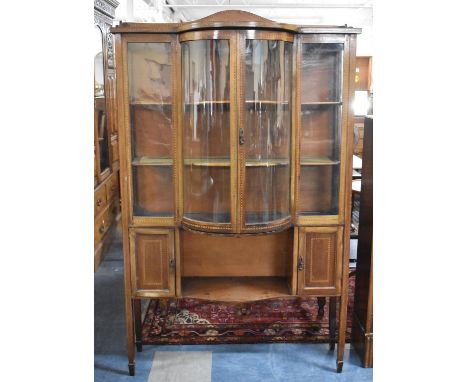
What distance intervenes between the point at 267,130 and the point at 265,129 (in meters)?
0.01

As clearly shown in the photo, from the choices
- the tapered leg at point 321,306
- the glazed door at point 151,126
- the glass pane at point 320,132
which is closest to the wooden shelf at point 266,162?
the glass pane at point 320,132

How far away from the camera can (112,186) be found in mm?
3773

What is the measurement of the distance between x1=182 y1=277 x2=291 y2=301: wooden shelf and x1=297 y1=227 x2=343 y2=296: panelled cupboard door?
0.13 metres

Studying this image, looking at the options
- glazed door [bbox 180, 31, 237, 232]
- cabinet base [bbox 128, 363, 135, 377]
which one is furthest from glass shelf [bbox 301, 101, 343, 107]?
cabinet base [bbox 128, 363, 135, 377]

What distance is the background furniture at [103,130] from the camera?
316 centimetres

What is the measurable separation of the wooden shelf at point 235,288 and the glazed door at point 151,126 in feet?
1.28

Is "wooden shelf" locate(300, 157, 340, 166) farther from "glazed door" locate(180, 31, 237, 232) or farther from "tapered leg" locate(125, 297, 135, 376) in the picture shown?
"tapered leg" locate(125, 297, 135, 376)

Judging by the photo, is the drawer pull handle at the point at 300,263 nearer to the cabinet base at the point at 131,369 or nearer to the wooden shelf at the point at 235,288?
the wooden shelf at the point at 235,288

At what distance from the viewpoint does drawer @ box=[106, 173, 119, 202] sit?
141 inches

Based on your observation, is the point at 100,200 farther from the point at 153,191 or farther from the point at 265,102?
the point at 265,102

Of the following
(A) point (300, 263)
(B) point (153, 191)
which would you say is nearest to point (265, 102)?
(B) point (153, 191)

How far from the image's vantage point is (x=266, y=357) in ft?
7.69

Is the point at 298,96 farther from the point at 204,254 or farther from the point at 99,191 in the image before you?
the point at 99,191
